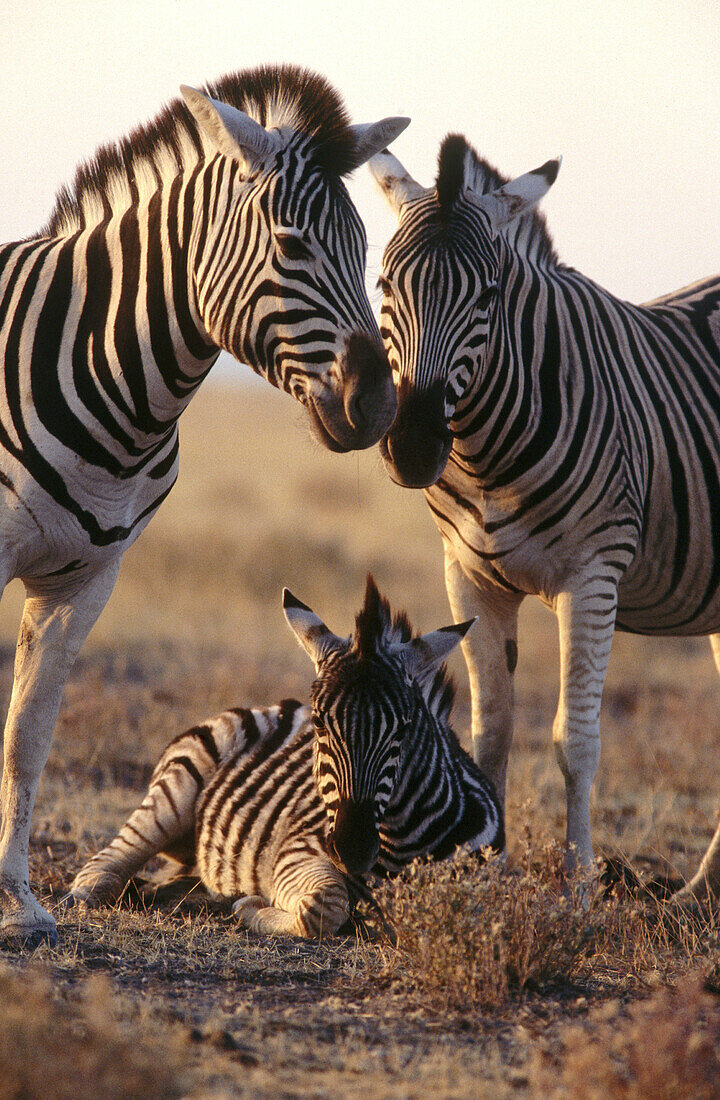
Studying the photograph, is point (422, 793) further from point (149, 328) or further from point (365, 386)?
point (149, 328)

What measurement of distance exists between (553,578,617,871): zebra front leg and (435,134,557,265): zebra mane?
1.86 m

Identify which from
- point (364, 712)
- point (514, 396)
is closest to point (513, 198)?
point (514, 396)

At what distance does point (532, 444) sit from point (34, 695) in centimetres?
249

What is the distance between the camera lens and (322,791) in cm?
463

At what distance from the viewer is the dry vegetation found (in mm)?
2941

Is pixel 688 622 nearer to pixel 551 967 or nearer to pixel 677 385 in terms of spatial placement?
pixel 677 385

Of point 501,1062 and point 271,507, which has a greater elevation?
point 271,507

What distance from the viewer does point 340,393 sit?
3875 millimetres

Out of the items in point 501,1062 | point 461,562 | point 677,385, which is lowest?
point 501,1062

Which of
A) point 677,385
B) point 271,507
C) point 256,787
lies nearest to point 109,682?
point 256,787

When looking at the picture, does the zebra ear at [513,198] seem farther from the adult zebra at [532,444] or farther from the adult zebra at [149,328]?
the adult zebra at [149,328]

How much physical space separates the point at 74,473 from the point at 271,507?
24680 mm

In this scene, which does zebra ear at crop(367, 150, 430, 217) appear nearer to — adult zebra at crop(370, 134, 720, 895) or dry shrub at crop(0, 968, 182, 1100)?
adult zebra at crop(370, 134, 720, 895)

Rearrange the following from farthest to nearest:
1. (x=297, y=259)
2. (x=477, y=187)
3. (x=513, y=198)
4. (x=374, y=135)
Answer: (x=477, y=187), (x=513, y=198), (x=374, y=135), (x=297, y=259)
